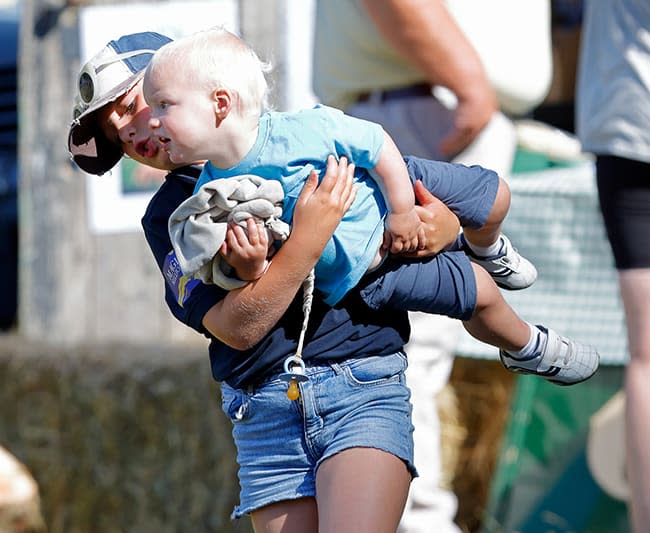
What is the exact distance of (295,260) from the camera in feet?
7.67

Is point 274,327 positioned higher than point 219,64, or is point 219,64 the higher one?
point 219,64

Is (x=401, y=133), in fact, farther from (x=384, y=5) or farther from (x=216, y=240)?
(x=216, y=240)

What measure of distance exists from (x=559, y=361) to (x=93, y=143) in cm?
99

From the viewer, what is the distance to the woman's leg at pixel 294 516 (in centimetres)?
254

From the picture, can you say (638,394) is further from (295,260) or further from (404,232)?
(295,260)

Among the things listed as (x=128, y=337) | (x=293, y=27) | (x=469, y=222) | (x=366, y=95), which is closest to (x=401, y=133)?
(x=366, y=95)

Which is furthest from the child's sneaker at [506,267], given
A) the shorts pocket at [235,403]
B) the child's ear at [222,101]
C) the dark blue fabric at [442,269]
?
the child's ear at [222,101]

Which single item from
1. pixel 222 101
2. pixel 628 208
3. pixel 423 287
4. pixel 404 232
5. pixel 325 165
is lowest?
pixel 628 208

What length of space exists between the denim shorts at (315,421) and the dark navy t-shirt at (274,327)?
3 centimetres

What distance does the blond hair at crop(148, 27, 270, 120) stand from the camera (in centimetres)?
228

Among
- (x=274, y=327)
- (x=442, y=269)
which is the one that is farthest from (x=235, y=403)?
(x=442, y=269)

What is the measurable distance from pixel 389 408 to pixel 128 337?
138 inches

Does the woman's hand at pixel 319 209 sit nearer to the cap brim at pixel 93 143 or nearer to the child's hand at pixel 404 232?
the child's hand at pixel 404 232

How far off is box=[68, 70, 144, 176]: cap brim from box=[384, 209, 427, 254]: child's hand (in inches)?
20.6
